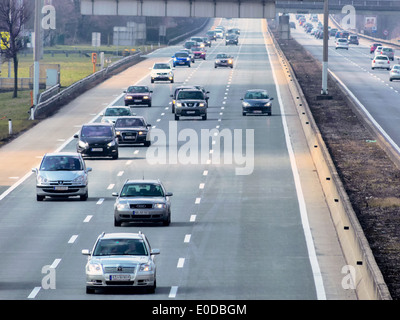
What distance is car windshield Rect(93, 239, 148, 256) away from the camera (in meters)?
26.1

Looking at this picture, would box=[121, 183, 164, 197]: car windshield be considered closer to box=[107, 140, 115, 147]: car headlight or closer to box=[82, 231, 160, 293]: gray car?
box=[82, 231, 160, 293]: gray car

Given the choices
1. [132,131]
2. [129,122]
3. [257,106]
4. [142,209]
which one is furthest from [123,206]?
[257,106]

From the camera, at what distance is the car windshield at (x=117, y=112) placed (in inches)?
2525

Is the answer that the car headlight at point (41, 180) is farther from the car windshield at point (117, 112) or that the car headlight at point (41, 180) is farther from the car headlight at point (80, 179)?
the car windshield at point (117, 112)

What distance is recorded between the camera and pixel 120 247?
1032 inches

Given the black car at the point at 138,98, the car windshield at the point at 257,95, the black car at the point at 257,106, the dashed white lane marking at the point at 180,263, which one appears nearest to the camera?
the dashed white lane marking at the point at 180,263

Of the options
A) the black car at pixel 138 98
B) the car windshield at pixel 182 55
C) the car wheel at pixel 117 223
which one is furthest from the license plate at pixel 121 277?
the car windshield at pixel 182 55

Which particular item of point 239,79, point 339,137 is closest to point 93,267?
point 339,137

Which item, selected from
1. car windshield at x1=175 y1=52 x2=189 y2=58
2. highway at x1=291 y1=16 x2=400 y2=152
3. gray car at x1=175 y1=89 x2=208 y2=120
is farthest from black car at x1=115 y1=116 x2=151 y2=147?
car windshield at x1=175 y1=52 x2=189 y2=58

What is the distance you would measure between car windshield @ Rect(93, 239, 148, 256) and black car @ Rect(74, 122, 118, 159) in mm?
25378

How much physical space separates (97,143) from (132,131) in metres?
5.78

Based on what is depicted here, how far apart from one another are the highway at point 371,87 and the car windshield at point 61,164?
20.1 metres

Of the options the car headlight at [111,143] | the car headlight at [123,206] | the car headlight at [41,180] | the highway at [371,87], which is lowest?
the highway at [371,87]

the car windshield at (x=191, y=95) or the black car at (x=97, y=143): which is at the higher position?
the car windshield at (x=191, y=95)
